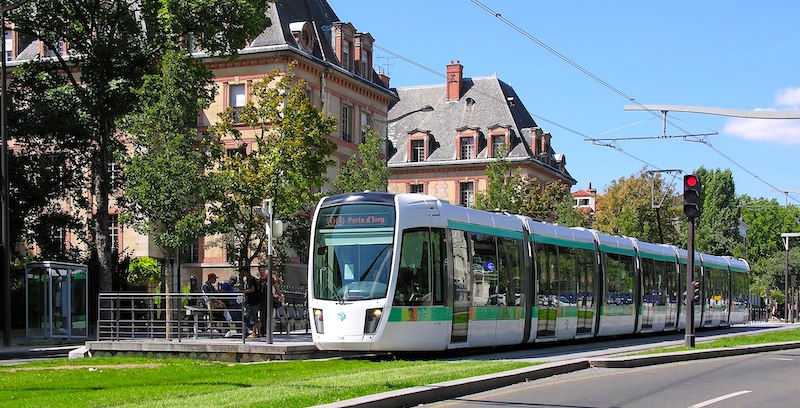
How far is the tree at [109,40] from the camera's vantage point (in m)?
38.3

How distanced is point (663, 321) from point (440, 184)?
5292cm

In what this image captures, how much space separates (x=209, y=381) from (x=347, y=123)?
1944 inches

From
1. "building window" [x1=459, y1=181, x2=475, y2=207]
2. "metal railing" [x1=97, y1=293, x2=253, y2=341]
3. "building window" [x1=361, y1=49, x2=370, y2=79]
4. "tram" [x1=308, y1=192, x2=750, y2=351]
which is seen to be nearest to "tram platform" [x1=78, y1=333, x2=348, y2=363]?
"metal railing" [x1=97, y1=293, x2=253, y2=341]

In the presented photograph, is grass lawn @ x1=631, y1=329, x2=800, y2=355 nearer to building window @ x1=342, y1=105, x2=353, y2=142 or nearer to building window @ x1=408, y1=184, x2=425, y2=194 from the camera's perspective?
building window @ x1=342, y1=105, x2=353, y2=142

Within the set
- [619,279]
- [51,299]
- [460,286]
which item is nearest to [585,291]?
[619,279]

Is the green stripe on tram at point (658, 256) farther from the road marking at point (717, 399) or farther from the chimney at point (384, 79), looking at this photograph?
the chimney at point (384, 79)

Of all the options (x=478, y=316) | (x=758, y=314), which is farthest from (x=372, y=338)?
(x=758, y=314)

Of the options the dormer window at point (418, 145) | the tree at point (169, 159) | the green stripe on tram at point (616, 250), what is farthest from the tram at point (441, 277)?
the dormer window at point (418, 145)

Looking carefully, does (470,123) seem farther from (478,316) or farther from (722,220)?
(478,316)

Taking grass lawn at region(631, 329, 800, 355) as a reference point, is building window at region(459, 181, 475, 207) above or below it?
above

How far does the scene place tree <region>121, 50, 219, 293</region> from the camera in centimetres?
3030

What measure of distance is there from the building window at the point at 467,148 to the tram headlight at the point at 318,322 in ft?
226

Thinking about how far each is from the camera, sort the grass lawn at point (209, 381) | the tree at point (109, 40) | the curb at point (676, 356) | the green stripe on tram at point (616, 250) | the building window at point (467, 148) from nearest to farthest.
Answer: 1. the grass lawn at point (209, 381)
2. the curb at point (676, 356)
3. the green stripe on tram at point (616, 250)
4. the tree at point (109, 40)
5. the building window at point (467, 148)

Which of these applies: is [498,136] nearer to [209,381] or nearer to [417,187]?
[417,187]
